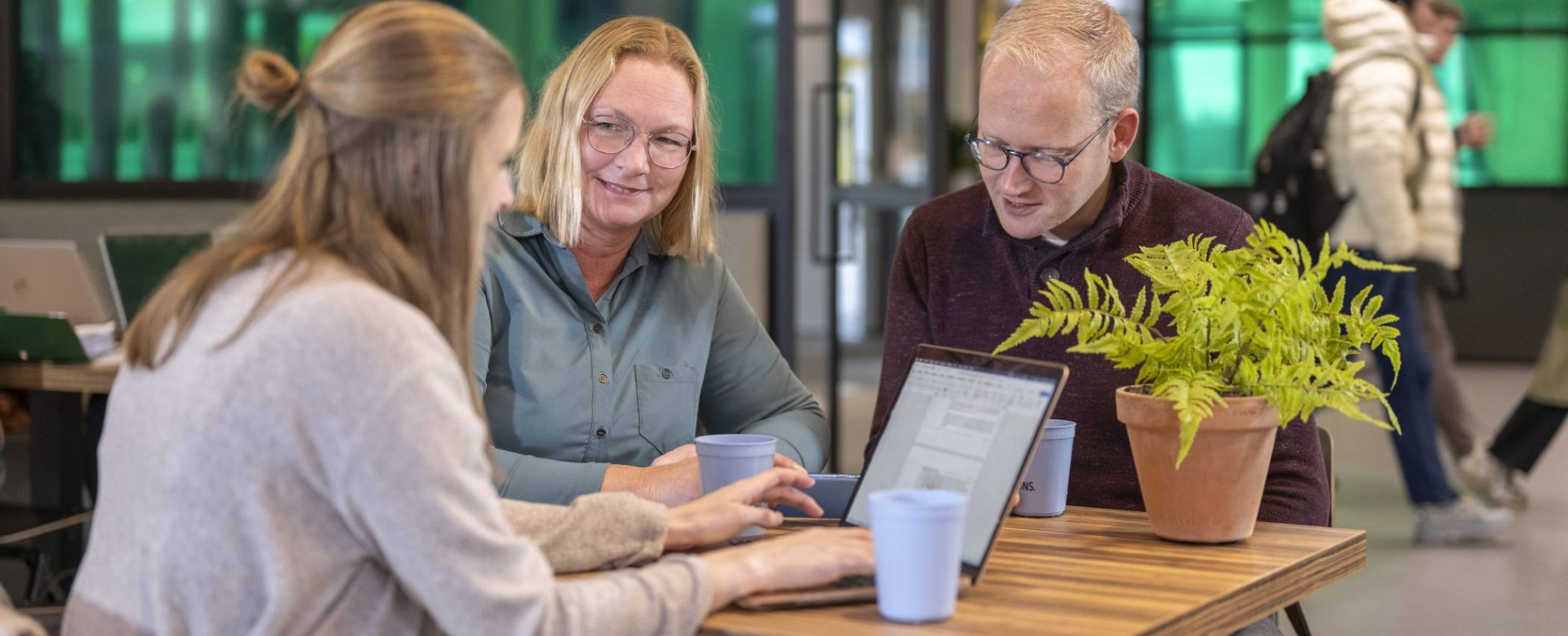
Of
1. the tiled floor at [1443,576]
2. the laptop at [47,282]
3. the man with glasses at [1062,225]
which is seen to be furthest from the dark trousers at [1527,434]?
the laptop at [47,282]

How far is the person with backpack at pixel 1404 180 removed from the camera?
4609 millimetres

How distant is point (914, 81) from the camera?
7242 millimetres

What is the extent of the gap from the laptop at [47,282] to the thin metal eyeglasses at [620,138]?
1.90 metres

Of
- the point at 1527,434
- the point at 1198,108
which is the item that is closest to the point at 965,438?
the point at 1527,434

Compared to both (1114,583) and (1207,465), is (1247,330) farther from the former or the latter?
(1114,583)

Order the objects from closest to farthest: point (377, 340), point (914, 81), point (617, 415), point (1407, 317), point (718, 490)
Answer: point (377, 340), point (718, 490), point (617, 415), point (1407, 317), point (914, 81)

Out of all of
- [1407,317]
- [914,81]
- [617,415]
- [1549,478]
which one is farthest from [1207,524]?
[914,81]

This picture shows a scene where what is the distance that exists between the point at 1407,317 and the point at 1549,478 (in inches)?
60.9

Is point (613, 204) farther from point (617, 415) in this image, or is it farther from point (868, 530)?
point (868, 530)

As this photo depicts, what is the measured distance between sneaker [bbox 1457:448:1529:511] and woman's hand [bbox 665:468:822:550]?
4129mm

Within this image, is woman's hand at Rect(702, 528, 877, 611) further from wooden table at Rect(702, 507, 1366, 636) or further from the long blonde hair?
the long blonde hair

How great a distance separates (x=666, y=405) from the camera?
2.15 metres

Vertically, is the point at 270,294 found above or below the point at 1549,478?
above

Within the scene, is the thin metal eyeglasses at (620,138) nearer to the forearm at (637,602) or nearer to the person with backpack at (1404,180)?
the forearm at (637,602)
